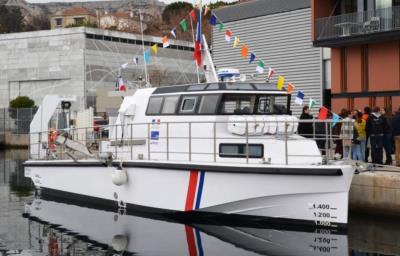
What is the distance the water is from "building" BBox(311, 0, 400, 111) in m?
11.2

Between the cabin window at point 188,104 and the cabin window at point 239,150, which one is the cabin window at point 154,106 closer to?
the cabin window at point 188,104

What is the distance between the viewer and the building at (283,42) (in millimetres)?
30312

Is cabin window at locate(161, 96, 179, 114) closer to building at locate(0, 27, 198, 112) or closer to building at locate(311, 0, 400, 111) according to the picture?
building at locate(311, 0, 400, 111)

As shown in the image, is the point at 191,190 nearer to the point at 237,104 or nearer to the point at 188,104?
the point at 188,104

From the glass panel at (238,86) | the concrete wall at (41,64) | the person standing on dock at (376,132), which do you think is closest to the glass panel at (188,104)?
the glass panel at (238,86)

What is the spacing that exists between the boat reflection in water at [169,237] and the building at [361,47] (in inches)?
504

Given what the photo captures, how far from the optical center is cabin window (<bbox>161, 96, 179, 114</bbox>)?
15680 mm

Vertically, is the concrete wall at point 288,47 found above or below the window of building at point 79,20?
below

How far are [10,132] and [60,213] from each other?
31193mm

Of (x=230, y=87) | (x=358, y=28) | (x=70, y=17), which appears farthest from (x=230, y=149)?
(x=70, y=17)

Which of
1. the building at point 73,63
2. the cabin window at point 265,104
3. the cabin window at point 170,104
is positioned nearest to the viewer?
the cabin window at point 265,104

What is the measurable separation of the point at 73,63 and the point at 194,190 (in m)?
38.9

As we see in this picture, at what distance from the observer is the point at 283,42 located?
31734 millimetres

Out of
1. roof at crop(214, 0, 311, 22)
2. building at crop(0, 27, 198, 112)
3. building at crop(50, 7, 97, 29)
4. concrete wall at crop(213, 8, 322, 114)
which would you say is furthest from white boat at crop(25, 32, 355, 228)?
building at crop(50, 7, 97, 29)
